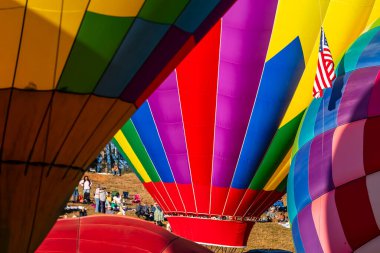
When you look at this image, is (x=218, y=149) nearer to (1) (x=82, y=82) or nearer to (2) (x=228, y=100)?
(2) (x=228, y=100)

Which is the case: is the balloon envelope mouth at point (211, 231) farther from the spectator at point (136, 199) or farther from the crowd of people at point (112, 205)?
the spectator at point (136, 199)

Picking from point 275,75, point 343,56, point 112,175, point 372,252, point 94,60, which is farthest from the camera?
point 112,175

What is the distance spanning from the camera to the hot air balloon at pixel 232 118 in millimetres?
12023

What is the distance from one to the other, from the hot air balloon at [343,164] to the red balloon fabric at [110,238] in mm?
1307

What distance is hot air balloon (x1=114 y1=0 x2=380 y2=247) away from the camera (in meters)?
12.0

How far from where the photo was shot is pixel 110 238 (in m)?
9.84

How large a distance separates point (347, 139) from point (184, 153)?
3765 mm

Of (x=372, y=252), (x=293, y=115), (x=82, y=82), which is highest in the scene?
(x=293, y=115)

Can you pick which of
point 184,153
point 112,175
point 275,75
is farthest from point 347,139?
point 112,175

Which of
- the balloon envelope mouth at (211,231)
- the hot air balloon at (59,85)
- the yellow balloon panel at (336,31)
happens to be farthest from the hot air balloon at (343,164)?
→ the hot air balloon at (59,85)

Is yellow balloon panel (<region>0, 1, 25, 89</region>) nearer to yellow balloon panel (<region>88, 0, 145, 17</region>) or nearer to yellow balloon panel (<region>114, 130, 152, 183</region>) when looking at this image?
yellow balloon panel (<region>88, 0, 145, 17</region>)

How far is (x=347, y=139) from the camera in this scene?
948 cm

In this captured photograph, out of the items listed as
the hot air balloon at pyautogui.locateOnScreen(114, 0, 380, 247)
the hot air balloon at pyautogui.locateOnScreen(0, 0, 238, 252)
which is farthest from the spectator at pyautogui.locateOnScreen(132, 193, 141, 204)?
the hot air balloon at pyautogui.locateOnScreen(0, 0, 238, 252)

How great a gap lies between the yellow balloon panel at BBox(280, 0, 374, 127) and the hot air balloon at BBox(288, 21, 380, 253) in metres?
1.61
